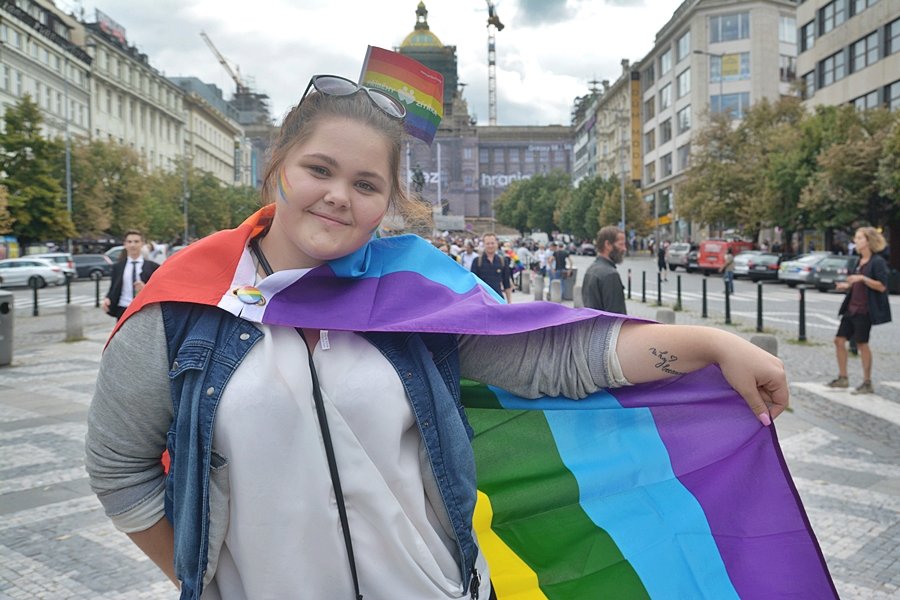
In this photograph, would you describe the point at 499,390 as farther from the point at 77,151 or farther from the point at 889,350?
the point at 77,151

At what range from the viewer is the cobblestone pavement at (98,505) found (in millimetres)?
4211

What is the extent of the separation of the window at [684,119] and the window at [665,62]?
16.4 ft

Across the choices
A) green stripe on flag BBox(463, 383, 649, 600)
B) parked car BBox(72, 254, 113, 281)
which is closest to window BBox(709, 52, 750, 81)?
parked car BBox(72, 254, 113, 281)

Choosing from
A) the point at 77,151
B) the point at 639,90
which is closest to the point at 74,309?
the point at 77,151

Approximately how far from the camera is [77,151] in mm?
47312

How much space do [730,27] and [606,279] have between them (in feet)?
210

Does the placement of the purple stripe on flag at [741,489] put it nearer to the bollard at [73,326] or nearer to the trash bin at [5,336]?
the trash bin at [5,336]

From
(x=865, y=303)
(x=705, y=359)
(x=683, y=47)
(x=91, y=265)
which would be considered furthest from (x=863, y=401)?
(x=683, y=47)

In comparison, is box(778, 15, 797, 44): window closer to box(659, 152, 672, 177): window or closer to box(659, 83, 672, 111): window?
box(659, 83, 672, 111): window

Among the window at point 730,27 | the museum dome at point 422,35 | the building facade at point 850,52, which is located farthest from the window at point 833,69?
the museum dome at point 422,35

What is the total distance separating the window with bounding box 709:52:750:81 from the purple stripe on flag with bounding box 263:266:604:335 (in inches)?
2687

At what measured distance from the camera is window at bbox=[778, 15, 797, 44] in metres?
65.0

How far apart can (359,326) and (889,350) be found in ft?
45.2

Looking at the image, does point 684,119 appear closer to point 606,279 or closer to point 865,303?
point 865,303
